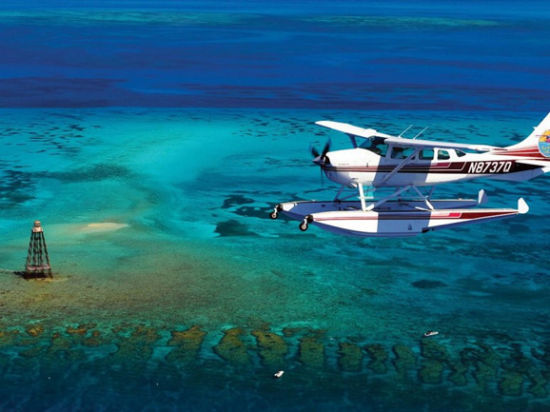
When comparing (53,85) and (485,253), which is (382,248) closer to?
(485,253)

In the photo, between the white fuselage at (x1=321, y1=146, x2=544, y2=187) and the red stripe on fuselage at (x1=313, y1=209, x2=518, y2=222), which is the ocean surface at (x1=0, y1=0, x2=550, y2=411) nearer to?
the red stripe on fuselage at (x1=313, y1=209, x2=518, y2=222)

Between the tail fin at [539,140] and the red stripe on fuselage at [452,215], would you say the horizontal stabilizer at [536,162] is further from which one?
the red stripe on fuselage at [452,215]

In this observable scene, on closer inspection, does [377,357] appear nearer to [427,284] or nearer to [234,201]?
[427,284]

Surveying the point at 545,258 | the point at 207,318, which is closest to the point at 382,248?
the point at 545,258

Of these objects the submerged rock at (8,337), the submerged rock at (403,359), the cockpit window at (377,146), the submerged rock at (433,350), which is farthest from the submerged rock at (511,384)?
the submerged rock at (8,337)

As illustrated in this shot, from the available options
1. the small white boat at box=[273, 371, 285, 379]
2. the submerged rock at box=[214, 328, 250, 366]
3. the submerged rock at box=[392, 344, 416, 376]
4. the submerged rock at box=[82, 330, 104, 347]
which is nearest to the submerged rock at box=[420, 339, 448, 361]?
the submerged rock at box=[392, 344, 416, 376]
